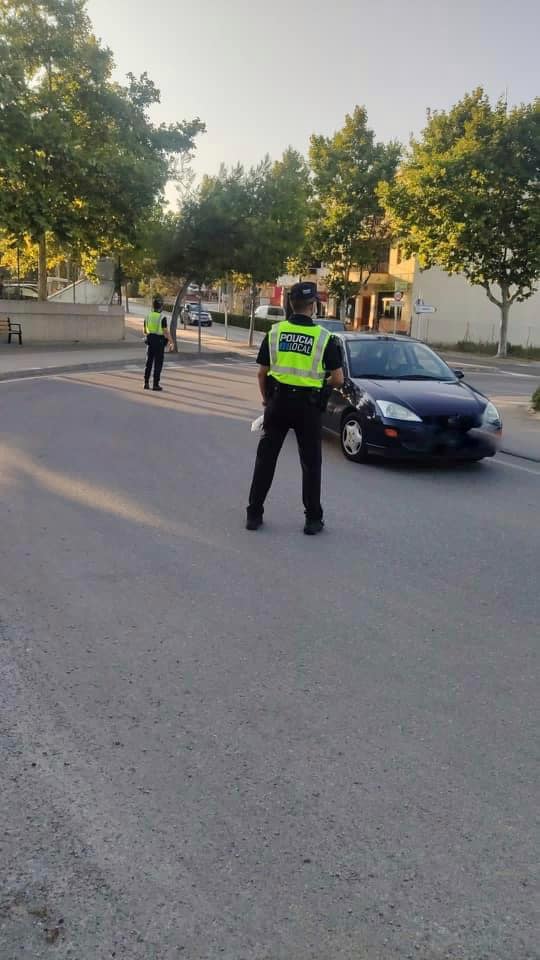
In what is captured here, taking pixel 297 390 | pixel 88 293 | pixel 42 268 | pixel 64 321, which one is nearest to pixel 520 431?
pixel 297 390

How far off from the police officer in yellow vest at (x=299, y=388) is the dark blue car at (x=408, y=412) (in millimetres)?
2385

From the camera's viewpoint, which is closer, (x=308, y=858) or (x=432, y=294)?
(x=308, y=858)

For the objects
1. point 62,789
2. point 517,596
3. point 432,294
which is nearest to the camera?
point 62,789

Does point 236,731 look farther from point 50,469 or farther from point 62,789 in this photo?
point 50,469

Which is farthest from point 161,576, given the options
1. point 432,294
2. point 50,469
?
point 432,294

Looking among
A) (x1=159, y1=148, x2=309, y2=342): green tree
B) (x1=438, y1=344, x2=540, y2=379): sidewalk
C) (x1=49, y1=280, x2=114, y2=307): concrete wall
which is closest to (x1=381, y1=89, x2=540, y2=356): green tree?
(x1=438, y1=344, x2=540, y2=379): sidewalk

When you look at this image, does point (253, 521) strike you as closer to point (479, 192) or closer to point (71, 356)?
point (71, 356)

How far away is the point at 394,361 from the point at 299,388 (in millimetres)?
3972

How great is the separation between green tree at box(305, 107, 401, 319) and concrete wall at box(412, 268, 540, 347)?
4293mm

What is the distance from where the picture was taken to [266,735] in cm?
318

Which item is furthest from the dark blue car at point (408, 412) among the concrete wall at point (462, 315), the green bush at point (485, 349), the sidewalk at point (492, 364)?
the concrete wall at point (462, 315)

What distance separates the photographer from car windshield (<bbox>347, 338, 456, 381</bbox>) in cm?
945

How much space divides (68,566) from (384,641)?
86.6 inches

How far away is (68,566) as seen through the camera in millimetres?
5168
